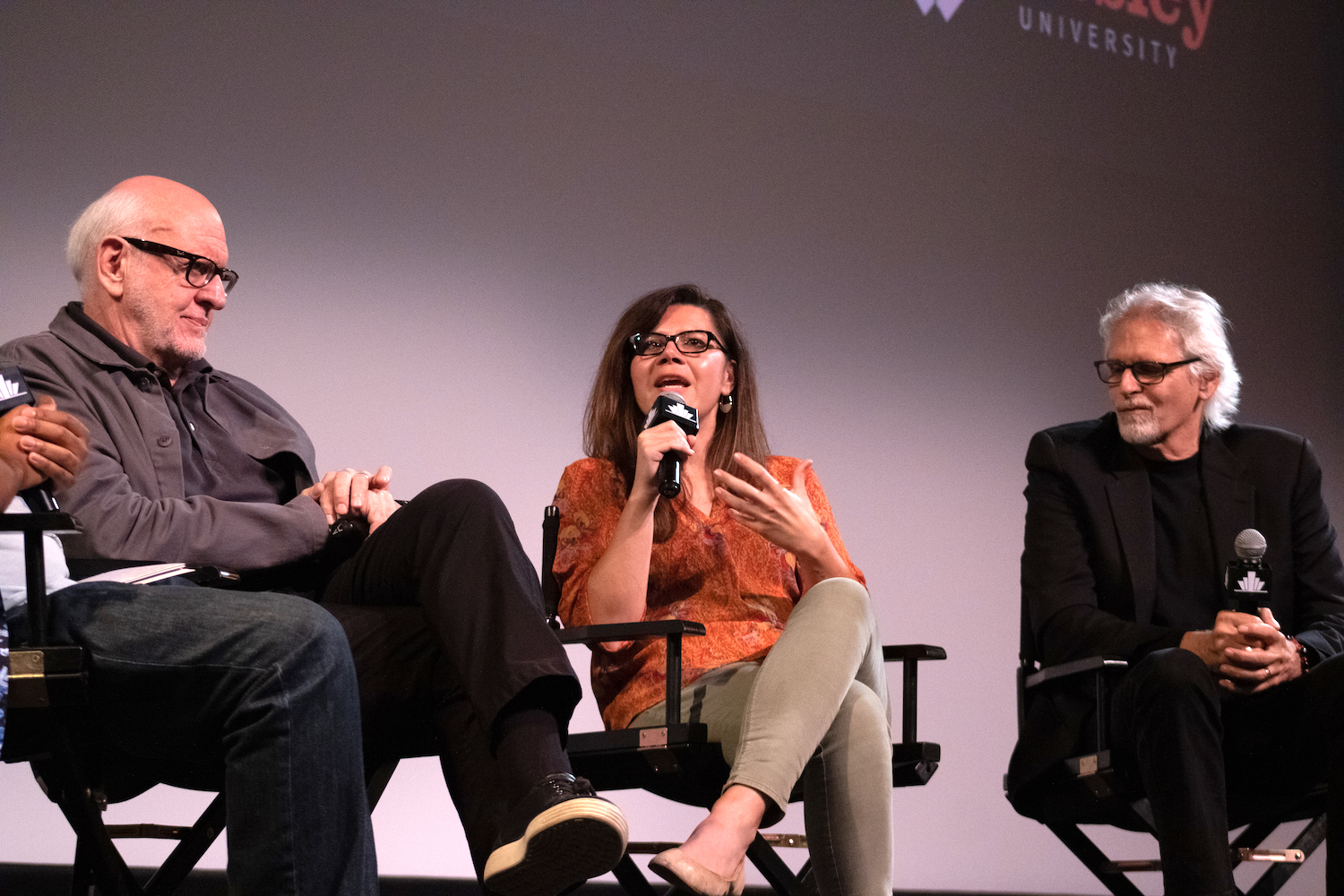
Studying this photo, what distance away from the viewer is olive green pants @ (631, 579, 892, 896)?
1921 millimetres

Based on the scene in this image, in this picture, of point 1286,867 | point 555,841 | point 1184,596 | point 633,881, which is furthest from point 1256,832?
point 555,841

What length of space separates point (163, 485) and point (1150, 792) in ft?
5.71

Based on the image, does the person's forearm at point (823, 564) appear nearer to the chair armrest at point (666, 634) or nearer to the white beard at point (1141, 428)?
the chair armrest at point (666, 634)

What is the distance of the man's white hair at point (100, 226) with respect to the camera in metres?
2.32

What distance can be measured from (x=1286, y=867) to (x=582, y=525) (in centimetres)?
145

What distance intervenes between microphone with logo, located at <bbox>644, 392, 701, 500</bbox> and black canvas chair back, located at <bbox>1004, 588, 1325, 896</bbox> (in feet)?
2.74

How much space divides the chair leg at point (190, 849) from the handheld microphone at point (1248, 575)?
1.84 meters

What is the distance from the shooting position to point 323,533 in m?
2.15

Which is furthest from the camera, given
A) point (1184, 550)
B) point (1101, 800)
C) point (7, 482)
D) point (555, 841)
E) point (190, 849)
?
point (1184, 550)

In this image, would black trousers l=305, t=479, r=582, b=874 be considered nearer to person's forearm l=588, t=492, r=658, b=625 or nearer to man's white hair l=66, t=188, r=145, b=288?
person's forearm l=588, t=492, r=658, b=625

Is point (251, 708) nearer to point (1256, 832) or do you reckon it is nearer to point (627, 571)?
point (627, 571)

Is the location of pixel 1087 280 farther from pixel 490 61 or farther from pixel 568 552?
pixel 568 552

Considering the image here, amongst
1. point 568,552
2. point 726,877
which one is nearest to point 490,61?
point 568,552

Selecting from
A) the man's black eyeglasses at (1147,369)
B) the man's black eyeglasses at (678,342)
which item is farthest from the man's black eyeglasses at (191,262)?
the man's black eyeglasses at (1147,369)
